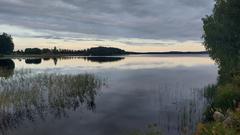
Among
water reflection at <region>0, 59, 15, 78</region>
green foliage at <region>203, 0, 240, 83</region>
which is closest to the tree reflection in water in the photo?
water reflection at <region>0, 59, 15, 78</region>

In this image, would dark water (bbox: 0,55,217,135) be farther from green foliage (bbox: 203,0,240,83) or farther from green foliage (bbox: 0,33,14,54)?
green foliage (bbox: 0,33,14,54)

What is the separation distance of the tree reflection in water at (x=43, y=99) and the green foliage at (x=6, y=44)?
106 metres

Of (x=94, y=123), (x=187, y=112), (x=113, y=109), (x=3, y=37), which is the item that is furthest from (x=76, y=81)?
(x=3, y=37)

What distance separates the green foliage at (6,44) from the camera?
420 ft

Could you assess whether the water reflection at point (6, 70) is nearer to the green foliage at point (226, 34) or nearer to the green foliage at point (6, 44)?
the green foliage at point (226, 34)

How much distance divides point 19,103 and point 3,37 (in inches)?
4693

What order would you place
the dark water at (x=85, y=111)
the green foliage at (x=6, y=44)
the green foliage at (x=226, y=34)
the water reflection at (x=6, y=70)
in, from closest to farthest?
the dark water at (x=85, y=111)
the green foliage at (x=226, y=34)
the water reflection at (x=6, y=70)
the green foliage at (x=6, y=44)

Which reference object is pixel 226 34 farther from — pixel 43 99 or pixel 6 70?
pixel 6 70

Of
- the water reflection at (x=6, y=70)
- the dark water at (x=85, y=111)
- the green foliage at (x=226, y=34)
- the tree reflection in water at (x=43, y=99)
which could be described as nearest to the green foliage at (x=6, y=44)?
the water reflection at (x=6, y=70)

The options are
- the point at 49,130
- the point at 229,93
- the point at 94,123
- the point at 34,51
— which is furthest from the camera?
the point at 34,51

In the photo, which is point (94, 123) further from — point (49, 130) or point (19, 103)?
point (19, 103)

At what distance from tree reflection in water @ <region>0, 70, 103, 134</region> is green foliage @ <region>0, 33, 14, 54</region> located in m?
106

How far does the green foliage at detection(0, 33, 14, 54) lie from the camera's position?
12800 cm

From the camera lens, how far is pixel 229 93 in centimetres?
1691
